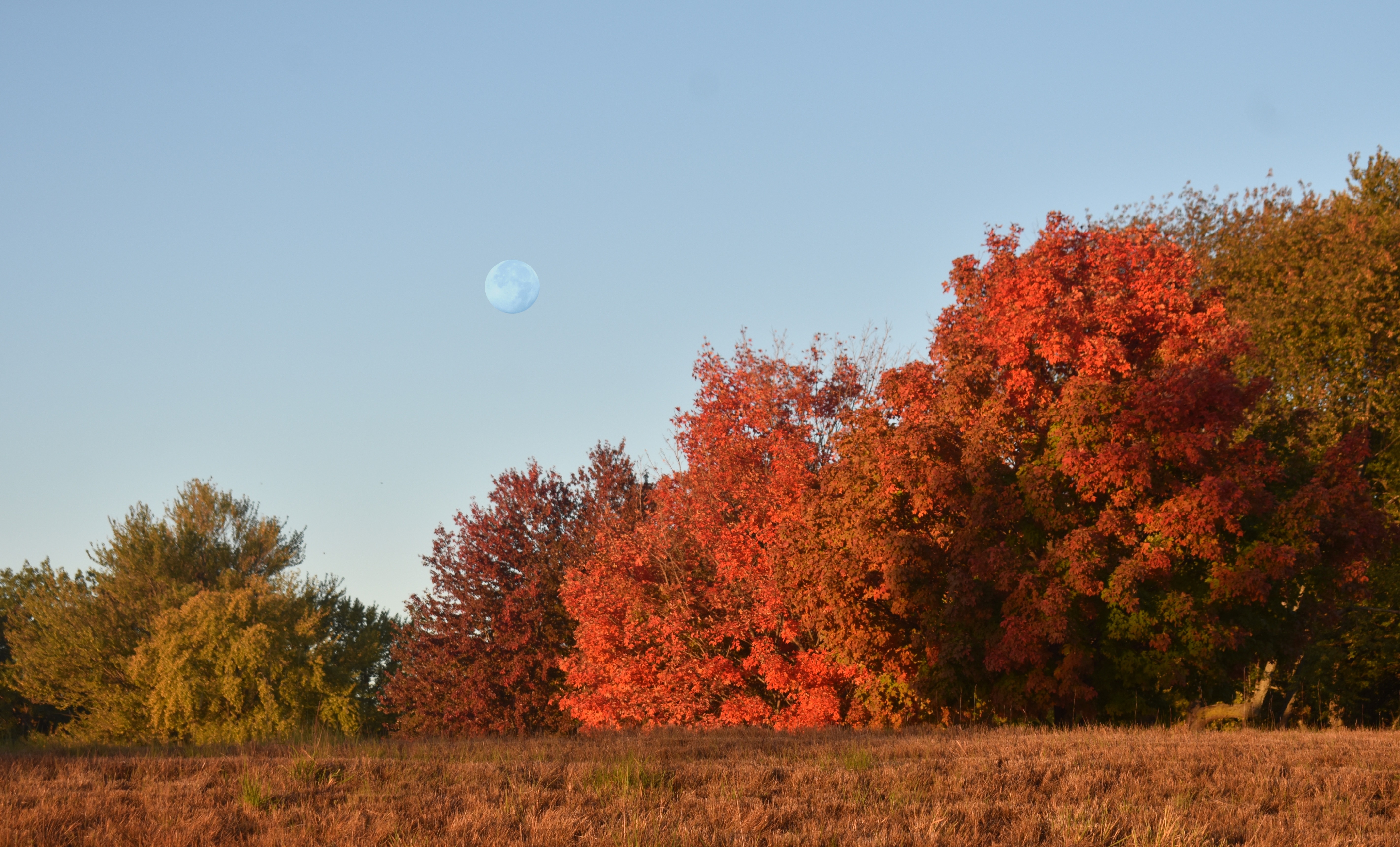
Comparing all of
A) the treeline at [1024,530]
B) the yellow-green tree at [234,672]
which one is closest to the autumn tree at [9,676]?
the yellow-green tree at [234,672]

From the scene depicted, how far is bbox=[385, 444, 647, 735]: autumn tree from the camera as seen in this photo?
1524 inches

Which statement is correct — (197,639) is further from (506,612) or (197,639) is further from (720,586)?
(720,586)

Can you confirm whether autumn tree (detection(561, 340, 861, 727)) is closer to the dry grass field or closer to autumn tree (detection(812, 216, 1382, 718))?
autumn tree (detection(812, 216, 1382, 718))

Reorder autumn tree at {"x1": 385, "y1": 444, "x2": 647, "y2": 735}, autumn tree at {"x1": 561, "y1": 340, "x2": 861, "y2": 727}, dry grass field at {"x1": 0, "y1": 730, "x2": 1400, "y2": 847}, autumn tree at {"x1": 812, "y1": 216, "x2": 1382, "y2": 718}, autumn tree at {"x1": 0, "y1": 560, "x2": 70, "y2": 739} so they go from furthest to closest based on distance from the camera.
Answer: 1. autumn tree at {"x1": 0, "y1": 560, "x2": 70, "y2": 739}
2. autumn tree at {"x1": 385, "y1": 444, "x2": 647, "y2": 735}
3. autumn tree at {"x1": 561, "y1": 340, "x2": 861, "y2": 727}
4. autumn tree at {"x1": 812, "y1": 216, "x2": 1382, "y2": 718}
5. dry grass field at {"x1": 0, "y1": 730, "x2": 1400, "y2": 847}

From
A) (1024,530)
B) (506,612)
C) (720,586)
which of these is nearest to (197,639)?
(506,612)

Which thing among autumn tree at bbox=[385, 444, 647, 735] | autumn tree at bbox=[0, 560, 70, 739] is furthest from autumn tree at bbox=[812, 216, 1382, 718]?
autumn tree at bbox=[0, 560, 70, 739]

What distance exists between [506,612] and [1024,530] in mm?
24695

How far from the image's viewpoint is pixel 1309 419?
22984 mm

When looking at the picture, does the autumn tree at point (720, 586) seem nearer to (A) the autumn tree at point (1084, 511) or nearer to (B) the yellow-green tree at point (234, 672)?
(A) the autumn tree at point (1084, 511)

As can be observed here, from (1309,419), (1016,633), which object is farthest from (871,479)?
(1309,419)

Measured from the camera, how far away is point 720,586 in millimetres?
28078

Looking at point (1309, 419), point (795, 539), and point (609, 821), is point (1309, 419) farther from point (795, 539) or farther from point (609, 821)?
point (609, 821)

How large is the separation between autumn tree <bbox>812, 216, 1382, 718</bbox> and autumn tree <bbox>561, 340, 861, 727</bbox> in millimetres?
3735

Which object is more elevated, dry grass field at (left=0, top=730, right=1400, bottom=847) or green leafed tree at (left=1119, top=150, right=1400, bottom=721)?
green leafed tree at (left=1119, top=150, right=1400, bottom=721)
